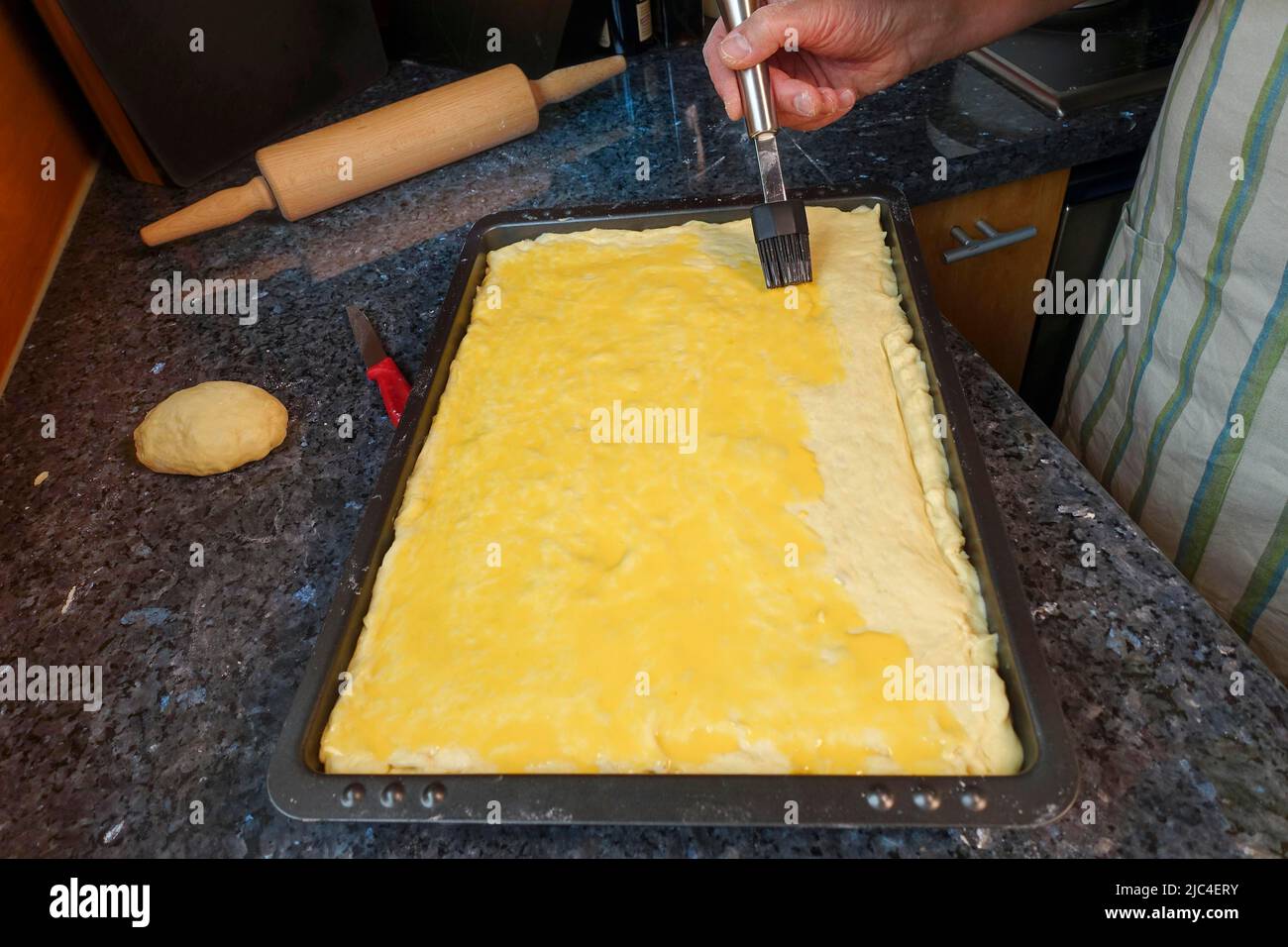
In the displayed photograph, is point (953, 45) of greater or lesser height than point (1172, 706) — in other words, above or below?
above

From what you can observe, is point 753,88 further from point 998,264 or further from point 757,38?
point 998,264

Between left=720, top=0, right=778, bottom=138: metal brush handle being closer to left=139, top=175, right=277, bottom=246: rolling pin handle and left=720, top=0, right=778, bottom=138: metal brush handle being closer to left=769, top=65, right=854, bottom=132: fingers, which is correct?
left=769, top=65, right=854, bottom=132: fingers

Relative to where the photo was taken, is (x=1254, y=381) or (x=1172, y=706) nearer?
(x=1172, y=706)

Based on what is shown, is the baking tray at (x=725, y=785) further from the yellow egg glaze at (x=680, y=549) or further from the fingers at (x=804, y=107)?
the fingers at (x=804, y=107)

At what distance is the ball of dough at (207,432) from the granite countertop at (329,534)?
0.09 feet

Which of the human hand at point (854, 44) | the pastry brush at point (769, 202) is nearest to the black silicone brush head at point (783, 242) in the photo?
the pastry brush at point (769, 202)

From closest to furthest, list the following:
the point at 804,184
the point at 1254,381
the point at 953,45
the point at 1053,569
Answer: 1. the point at 1053,569
2. the point at 1254,381
3. the point at 953,45
4. the point at 804,184

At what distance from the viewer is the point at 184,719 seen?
84 cm

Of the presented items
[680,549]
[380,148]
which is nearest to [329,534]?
[680,549]

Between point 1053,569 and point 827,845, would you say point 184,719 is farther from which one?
point 1053,569

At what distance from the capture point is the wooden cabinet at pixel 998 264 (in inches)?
57.7
